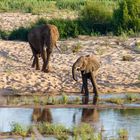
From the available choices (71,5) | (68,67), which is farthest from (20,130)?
(71,5)

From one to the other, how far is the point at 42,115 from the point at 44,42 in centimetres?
684

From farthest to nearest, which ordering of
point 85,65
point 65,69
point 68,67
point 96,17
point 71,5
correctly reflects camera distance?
Result: point 71,5 → point 96,17 → point 68,67 → point 65,69 → point 85,65

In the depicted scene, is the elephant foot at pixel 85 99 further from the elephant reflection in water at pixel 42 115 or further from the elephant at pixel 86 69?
the elephant reflection in water at pixel 42 115

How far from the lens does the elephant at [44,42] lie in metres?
24.5

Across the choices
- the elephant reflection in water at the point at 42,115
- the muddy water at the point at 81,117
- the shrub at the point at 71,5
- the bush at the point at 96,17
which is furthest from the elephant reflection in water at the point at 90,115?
the shrub at the point at 71,5

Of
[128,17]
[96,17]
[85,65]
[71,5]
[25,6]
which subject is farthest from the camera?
[71,5]

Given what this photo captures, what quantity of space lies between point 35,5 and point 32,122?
3015 cm

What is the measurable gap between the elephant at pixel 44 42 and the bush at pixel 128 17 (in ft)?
26.4

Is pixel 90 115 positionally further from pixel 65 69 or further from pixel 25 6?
pixel 25 6

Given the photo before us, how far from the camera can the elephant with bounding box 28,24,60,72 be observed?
2449 cm

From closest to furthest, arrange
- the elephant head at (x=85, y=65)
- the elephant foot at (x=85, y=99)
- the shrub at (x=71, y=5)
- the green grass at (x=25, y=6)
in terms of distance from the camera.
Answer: the elephant foot at (x=85, y=99)
the elephant head at (x=85, y=65)
the green grass at (x=25, y=6)
the shrub at (x=71, y=5)

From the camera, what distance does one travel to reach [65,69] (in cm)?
2475

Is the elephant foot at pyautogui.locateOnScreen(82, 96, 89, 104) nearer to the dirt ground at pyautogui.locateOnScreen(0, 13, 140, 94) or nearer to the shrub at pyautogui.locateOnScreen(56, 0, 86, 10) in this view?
the dirt ground at pyautogui.locateOnScreen(0, 13, 140, 94)

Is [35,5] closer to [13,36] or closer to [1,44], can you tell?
[13,36]
